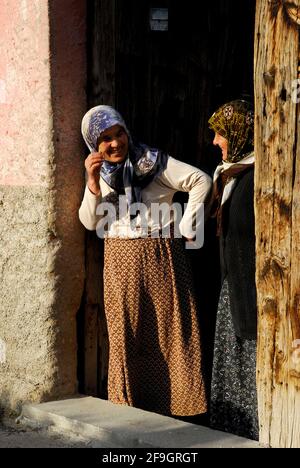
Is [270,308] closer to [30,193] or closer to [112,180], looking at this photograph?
[112,180]

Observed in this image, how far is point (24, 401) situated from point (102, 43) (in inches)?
77.0

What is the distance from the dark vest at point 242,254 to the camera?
4.45 meters

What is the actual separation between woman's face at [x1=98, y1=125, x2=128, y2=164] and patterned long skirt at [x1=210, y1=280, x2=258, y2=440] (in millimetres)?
829

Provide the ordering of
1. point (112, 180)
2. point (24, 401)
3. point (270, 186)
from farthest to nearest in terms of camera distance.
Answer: point (24, 401)
point (112, 180)
point (270, 186)

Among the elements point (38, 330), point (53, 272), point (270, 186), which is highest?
point (270, 186)

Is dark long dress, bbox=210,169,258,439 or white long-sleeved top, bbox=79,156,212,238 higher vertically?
white long-sleeved top, bbox=79,156,212,238

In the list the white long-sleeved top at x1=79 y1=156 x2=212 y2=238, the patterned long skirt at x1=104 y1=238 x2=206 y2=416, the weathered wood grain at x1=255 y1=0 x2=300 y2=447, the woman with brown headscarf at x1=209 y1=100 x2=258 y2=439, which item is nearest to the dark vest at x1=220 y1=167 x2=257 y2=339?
the woman with brown headscarf at x1=209 y1=100 x2=258 y2=439

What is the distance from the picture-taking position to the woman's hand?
466cm

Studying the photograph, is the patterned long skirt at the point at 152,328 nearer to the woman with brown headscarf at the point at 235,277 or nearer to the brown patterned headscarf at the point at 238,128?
the woman with brown headscarf at the point at 235,277

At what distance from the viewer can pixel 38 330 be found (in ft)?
16.3

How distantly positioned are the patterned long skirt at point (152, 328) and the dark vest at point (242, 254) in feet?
1.16

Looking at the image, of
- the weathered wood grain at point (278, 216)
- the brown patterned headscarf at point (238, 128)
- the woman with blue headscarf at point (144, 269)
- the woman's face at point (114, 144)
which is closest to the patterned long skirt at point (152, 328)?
the woman with blue headscarf at point (144, 269)

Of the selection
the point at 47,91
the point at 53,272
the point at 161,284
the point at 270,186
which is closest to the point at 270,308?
the point at 270,186

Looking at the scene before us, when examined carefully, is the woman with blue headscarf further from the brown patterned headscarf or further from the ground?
the ground
